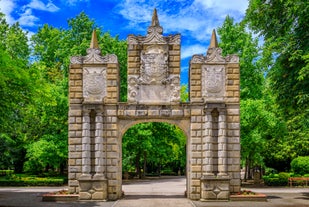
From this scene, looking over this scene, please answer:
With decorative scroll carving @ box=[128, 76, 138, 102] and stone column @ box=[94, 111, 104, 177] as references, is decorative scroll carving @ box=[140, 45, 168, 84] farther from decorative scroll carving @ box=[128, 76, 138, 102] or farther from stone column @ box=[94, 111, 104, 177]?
stone column @ box=[94, 111, 104, 177]

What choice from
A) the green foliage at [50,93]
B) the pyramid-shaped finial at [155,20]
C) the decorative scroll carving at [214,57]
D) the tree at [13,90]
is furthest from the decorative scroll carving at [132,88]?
the green foliage at [50,93]

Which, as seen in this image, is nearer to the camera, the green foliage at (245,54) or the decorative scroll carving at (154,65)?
the decorative scroll carving at (154,65)

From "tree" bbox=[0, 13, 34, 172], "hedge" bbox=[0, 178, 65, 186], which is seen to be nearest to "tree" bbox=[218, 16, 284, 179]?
"hedge" bbox=[0, 178, 65, 186]

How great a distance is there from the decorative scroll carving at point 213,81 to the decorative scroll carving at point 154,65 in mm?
1862

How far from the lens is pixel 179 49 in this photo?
18.7 m

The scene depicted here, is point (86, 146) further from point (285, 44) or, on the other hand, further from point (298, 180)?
point (298, 180)

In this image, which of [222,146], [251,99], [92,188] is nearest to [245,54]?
[251,99]

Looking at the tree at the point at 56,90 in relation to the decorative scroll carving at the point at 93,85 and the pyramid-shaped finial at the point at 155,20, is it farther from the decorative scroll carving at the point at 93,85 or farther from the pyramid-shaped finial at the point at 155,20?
the pyramid-shaped finial at the point at 155,20

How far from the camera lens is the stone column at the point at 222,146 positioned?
1777cm

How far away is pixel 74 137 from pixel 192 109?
5.59 m

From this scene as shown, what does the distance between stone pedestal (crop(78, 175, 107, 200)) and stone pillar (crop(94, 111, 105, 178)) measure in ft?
0.86

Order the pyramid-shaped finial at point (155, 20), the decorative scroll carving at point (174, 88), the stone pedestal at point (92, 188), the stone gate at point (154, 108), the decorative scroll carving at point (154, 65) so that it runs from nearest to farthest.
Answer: the stone pedestal at point (92, 188) < the stone gate at point (154, 108) < the decorative scroll carving at point (174, 88) < the decorative scroll carving at point (154, 65) < the pyramid-shaped finial at point (155, 20)

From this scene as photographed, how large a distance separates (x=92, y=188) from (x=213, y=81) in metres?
7.33

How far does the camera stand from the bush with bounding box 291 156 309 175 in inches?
1182
